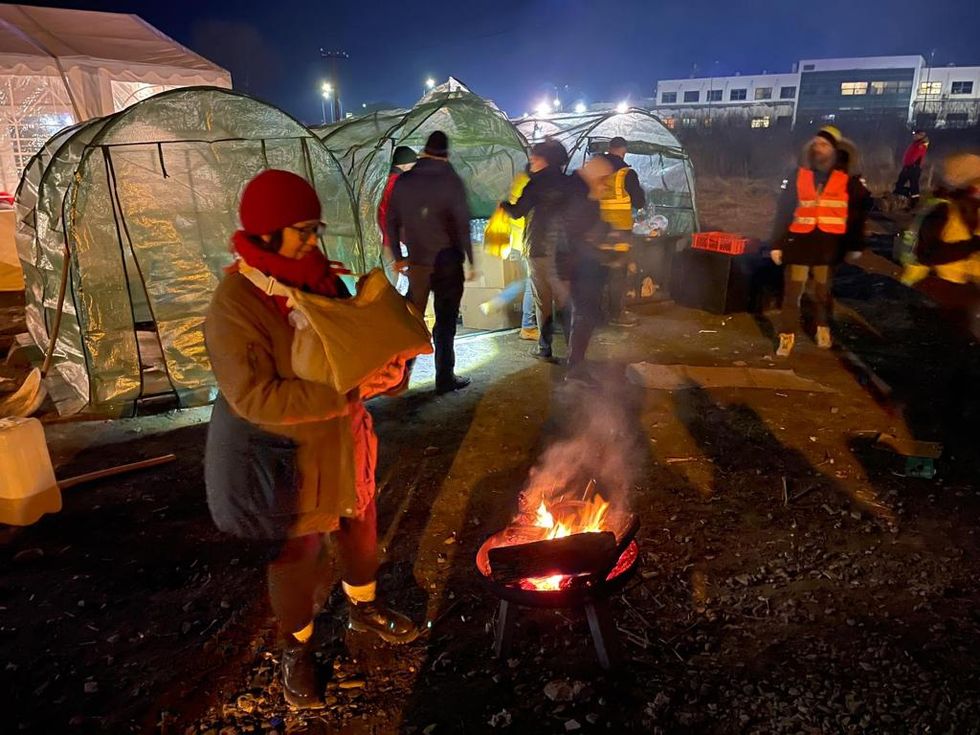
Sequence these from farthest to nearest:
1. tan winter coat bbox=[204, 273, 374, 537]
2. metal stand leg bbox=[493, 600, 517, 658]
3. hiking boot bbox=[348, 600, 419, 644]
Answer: hiking boot bbox=[348, 600, 419, 644], metal stand leg bbox=[493, 600, 517, 658], tan winter coat bbox=[204, 273, 374, 537]

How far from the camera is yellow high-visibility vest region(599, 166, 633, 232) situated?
23.7 ft

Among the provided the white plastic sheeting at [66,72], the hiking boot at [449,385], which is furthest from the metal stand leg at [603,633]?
the white plastic sheeting at [66,72]

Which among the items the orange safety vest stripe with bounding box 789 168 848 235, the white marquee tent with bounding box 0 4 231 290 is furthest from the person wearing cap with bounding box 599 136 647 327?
the white marquee tent with bounding box 0 4 231 290

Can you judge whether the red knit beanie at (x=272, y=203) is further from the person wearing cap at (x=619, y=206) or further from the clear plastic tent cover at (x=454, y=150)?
the clear plastic tent cover at (x=454, y=150)

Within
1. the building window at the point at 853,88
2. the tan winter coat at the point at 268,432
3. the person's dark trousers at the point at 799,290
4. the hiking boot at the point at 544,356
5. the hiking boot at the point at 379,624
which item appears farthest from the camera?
the building window at the point at 853,88

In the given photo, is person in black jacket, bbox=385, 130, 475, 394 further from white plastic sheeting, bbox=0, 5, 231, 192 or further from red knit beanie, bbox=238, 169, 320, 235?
white plastic sheeting, bbox=0, 5, 231, 192

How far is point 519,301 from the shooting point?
9.04 metres

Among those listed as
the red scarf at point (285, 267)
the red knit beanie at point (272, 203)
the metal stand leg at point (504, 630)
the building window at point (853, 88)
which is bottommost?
the metal stand leg at point (504, 630)

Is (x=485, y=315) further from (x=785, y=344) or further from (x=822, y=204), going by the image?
(x=822, y=204)

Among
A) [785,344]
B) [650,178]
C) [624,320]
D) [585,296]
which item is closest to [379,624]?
[585,296]

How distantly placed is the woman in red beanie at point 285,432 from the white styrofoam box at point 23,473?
250 cm

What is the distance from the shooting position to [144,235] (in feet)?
21.5

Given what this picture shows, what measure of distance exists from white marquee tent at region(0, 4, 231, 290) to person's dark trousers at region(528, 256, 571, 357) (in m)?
9.53

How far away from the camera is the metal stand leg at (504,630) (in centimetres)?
303
